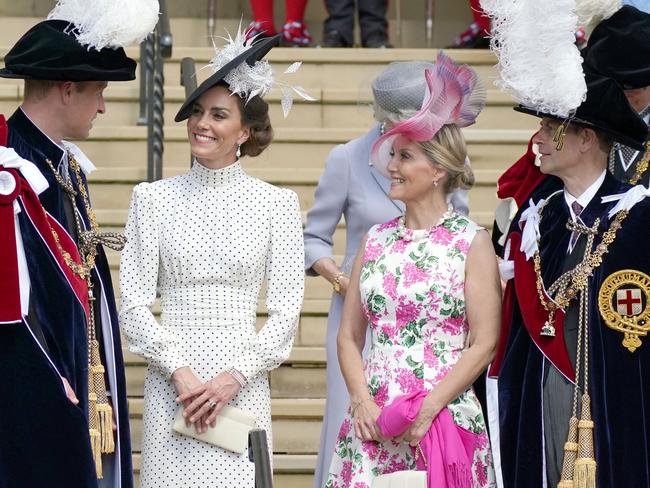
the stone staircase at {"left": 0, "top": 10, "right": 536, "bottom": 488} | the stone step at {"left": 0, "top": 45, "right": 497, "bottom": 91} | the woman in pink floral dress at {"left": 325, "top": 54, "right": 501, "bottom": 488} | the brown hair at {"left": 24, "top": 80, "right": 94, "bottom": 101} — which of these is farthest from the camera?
the stone step at {"left": 0, "top": 45, "right": 497, "bottom": 91}

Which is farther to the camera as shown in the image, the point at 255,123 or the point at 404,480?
the point at 255,123

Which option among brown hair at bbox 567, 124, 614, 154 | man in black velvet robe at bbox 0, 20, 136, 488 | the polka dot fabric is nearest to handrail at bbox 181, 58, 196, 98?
the polka dot fabric

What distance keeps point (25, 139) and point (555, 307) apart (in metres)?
1.79

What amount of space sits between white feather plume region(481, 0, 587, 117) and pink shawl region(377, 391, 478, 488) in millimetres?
1009

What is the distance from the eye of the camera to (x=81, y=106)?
5133 millimetres

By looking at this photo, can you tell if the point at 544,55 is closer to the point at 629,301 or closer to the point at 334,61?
the point at 629,301

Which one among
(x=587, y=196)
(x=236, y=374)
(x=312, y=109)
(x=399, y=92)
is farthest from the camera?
(x=312, y=109)

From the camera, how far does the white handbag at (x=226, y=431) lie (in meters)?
5.13

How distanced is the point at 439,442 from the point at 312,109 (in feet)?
14.6

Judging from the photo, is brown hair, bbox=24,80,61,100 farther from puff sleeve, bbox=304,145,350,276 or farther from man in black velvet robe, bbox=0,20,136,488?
puff sleeve, bbox=304,145,350,276

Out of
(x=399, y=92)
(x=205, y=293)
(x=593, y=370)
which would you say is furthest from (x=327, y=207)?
(x=593, y=370)

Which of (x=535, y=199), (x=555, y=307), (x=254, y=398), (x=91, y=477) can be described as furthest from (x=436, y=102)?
(x=91, y=477)

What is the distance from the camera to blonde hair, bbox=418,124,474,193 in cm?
509

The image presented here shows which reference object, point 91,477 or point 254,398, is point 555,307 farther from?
point 91,477
